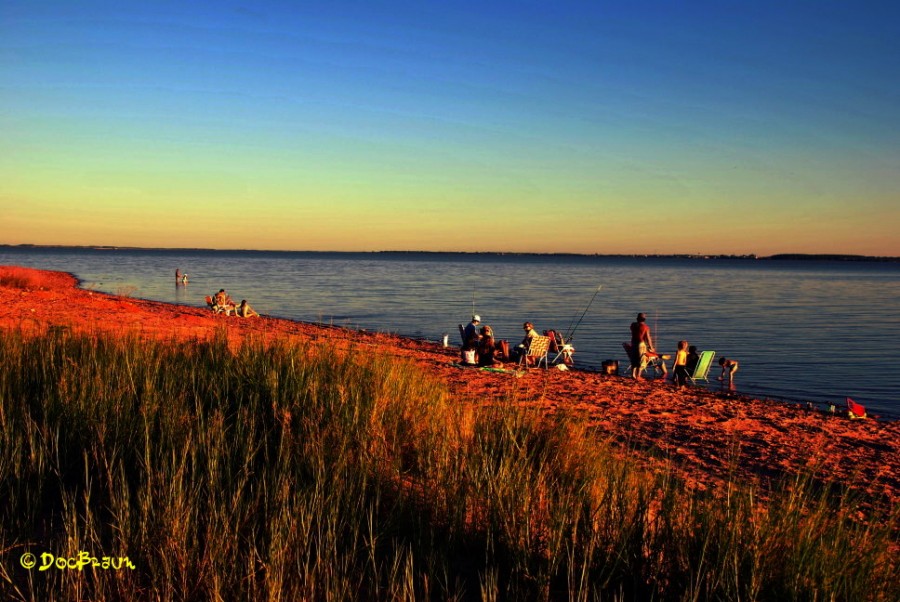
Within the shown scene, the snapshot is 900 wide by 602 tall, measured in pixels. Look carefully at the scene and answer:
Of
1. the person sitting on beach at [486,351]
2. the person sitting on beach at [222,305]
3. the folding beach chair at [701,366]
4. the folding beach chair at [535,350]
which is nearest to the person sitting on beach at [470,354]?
the person sitting on beach at [486,351]

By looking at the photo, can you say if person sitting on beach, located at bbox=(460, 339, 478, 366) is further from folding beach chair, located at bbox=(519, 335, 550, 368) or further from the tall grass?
the tall grass

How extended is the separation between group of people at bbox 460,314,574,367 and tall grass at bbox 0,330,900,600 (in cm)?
876

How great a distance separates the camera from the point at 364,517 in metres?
3.67

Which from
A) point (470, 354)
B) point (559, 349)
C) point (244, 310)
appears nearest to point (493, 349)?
point (470, 354)

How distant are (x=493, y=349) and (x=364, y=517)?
429 inches

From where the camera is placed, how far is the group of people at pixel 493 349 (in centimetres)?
1424

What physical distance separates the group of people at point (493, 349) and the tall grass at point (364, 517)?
28.8 ft

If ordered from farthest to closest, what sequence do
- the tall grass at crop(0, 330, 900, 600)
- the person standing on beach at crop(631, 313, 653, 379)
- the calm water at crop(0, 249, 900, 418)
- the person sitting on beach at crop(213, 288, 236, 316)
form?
the person sitting on beach at crop(213, 288, 236, 316) → the calm water at crop(0, 249, 900, 418) → the person standing on beach at crop(631, 313, 653, 379) → the tall grass at crop(0, 330, 900, 600)

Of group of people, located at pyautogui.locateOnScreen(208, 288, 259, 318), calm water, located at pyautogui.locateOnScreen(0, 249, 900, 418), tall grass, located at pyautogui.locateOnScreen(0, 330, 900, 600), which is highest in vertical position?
tall grass, located at pyautogui.locateOnScreen(0, 330, 900, 600)

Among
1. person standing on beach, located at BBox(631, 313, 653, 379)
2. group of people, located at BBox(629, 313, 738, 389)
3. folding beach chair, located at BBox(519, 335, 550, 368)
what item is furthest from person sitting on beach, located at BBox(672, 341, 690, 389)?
folding beach chair, located at BBox(519, 335, 550, 368)

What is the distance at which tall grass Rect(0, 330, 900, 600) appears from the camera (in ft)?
9.52

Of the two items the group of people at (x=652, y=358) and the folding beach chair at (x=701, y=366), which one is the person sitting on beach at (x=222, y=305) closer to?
the group of people at (x=652, y=358)

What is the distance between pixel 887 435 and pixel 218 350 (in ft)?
33.3

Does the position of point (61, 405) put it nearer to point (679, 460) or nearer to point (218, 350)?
point (218, 350)
